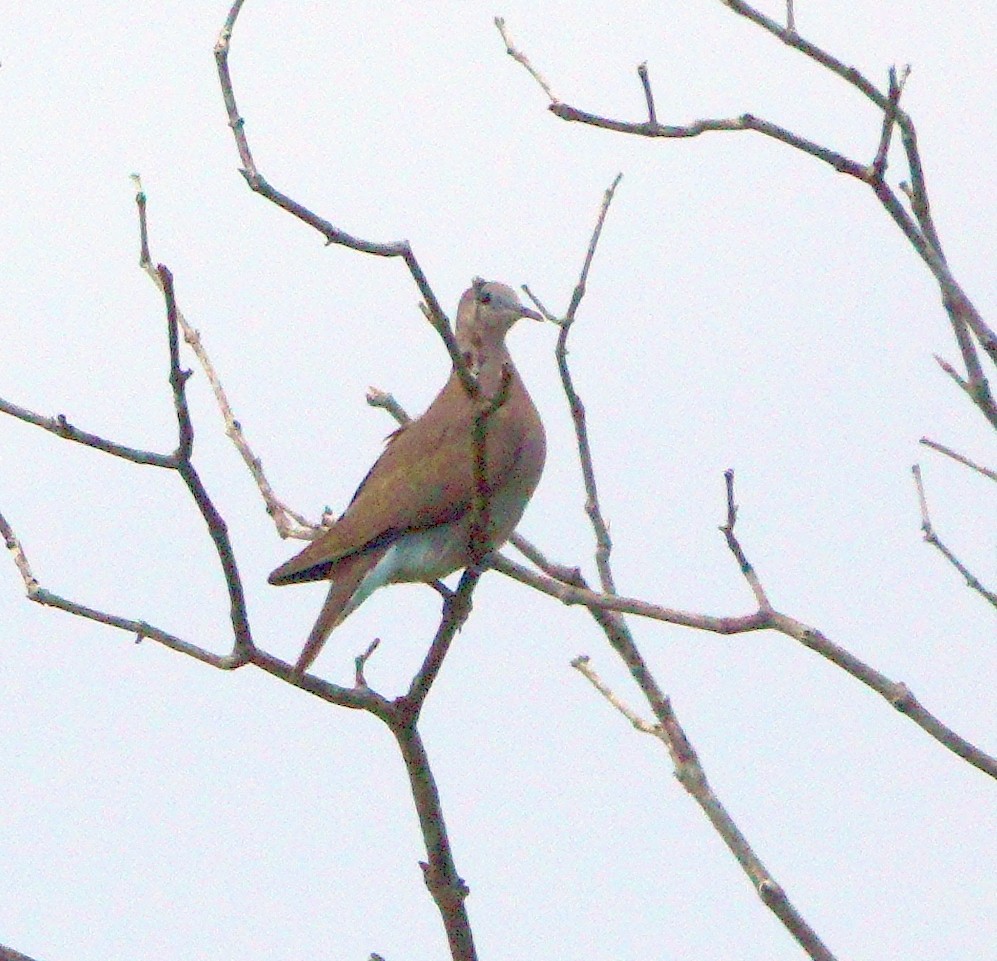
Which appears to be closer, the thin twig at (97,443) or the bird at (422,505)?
the thin twig at (97,443)

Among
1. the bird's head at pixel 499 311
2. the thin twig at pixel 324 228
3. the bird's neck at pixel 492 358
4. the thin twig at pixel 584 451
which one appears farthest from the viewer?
the bird's head at pixel 499 311

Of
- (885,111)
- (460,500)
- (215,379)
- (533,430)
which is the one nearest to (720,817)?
(885,111)

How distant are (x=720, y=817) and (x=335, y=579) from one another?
94.4 inches

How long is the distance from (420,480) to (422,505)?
170 millimetres

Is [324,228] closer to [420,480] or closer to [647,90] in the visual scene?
[647,90]

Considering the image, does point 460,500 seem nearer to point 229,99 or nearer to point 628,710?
point 628,710

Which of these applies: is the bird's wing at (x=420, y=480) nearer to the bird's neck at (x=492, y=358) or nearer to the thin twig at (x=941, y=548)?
the bird's neck at (x=492, y=358)

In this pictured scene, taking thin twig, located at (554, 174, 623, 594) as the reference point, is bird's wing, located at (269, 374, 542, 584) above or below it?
above

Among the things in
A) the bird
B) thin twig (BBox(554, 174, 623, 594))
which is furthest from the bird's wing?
thin twig (BBox(554, 174, 623, 594))

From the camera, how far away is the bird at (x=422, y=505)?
6020 mm

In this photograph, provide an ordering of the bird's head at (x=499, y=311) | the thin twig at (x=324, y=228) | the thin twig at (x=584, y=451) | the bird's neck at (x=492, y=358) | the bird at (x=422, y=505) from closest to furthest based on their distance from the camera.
A: the thin twig at (x=324, y=228) → the thin twig at (x=584, y=451) → the bird at (x=422, y=505) → the bird's neck at (x=492, y=358) → the bird's head at (x=499, y=311)

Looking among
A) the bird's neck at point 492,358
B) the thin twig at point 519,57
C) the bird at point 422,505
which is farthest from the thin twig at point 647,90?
the bird's neck at point 492,358

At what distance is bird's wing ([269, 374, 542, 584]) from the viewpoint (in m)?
6.07

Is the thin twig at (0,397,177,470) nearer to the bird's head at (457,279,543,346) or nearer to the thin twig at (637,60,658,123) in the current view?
the thin twig at (637,60,658,123)
